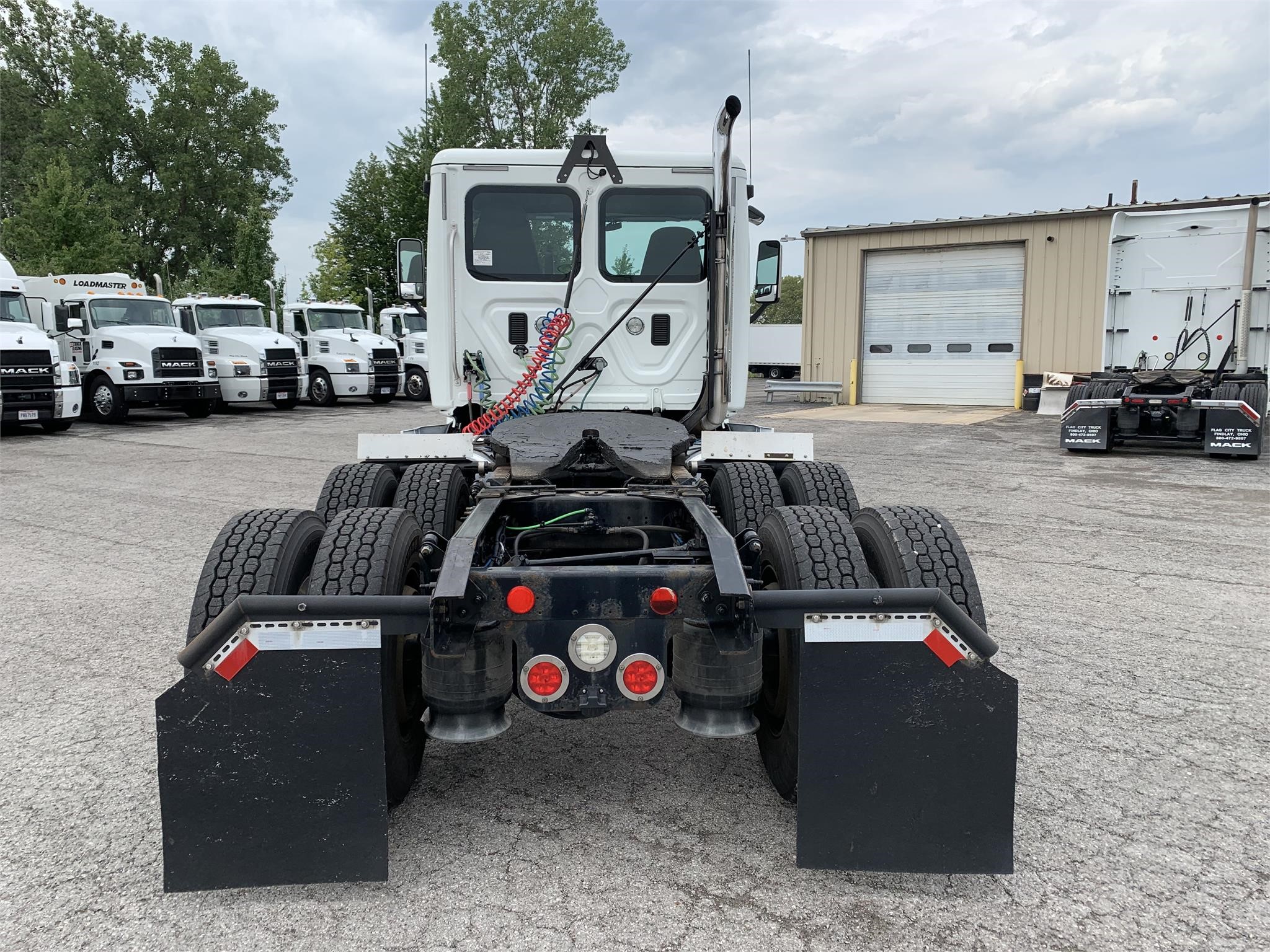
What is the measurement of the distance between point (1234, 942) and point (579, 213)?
4.64 meters

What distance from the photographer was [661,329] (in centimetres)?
571

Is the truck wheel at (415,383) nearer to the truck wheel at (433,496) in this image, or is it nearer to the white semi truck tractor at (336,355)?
the white semi truck tractor at (336,355)

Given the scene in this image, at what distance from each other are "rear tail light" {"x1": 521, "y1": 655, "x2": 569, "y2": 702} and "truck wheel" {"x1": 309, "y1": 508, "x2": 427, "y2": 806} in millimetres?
351

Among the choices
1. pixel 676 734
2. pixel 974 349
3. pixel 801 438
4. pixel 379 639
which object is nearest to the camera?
pixel 379 639

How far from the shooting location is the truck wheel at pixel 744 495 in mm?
4445

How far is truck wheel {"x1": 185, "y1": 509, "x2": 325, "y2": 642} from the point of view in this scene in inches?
115

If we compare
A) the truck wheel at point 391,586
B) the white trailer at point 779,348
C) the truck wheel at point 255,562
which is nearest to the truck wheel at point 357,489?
the truck wheel at point 255,562

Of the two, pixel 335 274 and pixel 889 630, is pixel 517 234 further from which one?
pixel 335 274

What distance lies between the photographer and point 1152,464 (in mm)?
11922

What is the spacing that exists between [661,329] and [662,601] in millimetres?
3340

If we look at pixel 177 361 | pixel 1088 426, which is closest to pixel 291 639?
pixel 1088 426

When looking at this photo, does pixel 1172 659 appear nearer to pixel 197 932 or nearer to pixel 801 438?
pixel 801 438

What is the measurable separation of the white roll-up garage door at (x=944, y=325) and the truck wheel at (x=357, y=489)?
20045 millimetres

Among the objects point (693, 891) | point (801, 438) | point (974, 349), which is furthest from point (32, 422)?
point (974, 349)
